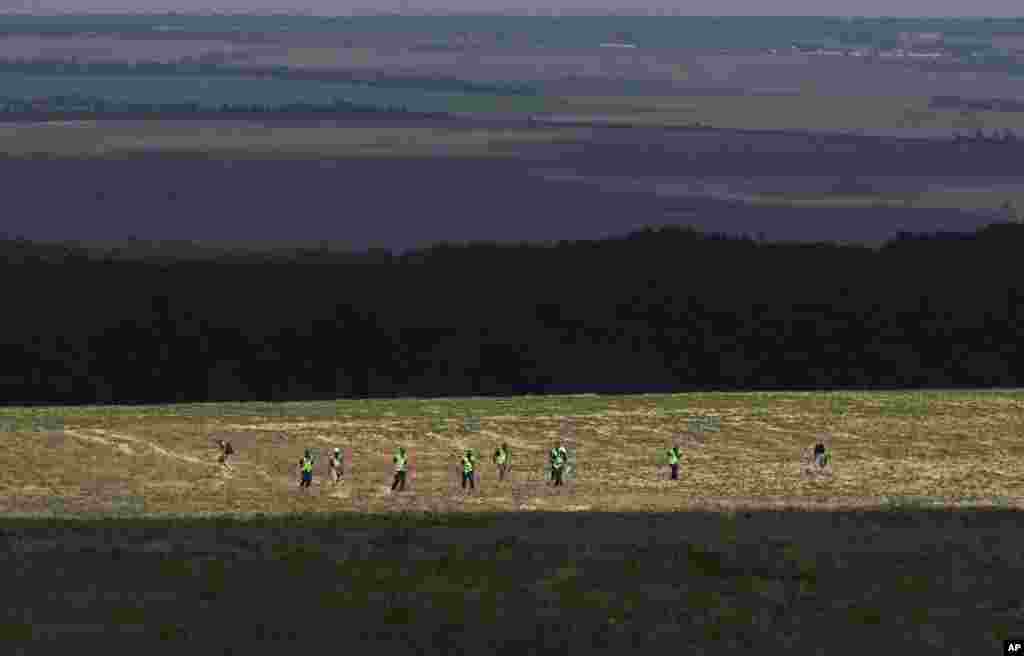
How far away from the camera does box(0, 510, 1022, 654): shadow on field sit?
22.7m

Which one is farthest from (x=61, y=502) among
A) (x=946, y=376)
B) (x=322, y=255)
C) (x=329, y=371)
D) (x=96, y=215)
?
(x=96, y=215)

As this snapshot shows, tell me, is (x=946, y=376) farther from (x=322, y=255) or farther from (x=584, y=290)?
(x=322, y=255)

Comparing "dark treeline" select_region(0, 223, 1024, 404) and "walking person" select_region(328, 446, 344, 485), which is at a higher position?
"dark treeline" select_region(0, 223, 1024, 404)

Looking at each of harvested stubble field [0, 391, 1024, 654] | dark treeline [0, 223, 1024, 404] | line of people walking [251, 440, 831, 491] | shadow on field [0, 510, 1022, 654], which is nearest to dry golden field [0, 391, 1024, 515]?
harvested stubble field [0, 391, 1024, 654]

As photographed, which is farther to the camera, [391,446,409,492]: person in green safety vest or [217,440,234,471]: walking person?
[217,440,234,471]: walking person

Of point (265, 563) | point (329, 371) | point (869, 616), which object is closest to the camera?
point (869, 616)

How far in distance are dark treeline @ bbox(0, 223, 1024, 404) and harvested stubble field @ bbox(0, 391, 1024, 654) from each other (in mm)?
29092

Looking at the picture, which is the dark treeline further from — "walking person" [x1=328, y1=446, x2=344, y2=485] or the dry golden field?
"walking person" [x1=328, y1=446, x2=344, y2=485]

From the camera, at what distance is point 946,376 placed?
3642 inches

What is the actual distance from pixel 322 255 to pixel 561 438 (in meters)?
78.3


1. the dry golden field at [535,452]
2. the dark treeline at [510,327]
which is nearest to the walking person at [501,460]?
the dry golden field at [535,452]

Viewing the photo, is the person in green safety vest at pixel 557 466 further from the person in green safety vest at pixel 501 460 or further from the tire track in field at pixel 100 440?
the tire track in field at pixel 100 440

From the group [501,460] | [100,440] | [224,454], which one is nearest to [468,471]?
[501,460]

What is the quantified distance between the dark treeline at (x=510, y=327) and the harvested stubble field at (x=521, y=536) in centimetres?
2909
